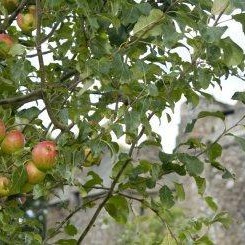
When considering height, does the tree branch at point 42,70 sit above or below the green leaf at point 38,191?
above

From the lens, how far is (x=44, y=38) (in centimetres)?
311

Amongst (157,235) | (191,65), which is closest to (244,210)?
(157,235)

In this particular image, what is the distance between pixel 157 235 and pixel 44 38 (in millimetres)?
11922

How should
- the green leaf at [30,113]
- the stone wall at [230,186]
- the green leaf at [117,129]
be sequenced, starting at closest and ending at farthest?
the green leaf at [117,129]
the green leaf at [30,113]
the stone wall at [230,186]

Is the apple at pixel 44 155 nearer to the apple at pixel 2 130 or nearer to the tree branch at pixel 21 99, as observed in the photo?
the apple at pixel 2 130

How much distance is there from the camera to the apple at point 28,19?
2924mm

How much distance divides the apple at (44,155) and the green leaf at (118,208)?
0.78 m

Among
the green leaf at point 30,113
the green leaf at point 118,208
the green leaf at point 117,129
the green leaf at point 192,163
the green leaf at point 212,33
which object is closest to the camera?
the green leaf at point 212,33

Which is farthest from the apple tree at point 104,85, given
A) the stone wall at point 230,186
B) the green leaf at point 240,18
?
the stone wall at point 230,186

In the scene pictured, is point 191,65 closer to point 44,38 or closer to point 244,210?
point 44,38

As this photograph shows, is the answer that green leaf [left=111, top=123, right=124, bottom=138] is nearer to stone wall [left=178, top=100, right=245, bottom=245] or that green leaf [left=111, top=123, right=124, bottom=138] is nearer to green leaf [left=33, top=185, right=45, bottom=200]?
green leaf [left=33, top=185, right=45, bottom=200]

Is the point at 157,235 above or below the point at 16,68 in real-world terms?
below

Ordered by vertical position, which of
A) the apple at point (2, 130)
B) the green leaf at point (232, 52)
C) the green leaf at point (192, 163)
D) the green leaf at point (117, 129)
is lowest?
the green leaf at point (192, 163)

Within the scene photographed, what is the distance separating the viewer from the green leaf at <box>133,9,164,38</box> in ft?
7.59
